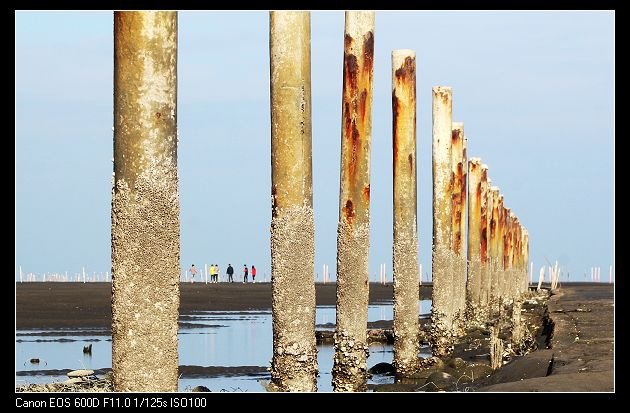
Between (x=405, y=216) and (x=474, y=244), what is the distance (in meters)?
11.9

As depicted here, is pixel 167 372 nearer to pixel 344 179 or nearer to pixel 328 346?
pixel 344 179

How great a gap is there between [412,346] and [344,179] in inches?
103

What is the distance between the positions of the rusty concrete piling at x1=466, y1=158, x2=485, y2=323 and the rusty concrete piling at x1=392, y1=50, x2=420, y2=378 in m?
9.92

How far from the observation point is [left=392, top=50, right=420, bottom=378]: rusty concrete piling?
15.1m

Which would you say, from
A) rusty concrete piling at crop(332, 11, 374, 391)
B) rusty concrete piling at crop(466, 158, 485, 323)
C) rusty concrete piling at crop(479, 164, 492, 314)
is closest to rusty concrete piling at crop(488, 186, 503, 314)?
rusty concrete piling at crop(479, 164, 492, 314)

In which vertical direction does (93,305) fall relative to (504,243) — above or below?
below

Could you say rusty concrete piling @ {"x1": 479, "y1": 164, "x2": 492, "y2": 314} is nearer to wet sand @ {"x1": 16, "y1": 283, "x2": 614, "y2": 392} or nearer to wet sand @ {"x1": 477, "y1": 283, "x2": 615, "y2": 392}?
wet sand @ {"x1": 16, "y1": 283, "x2": 614, "y2": 392}

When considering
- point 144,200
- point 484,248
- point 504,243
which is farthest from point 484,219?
point 144,200

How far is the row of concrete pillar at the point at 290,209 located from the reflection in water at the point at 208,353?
1274 mm

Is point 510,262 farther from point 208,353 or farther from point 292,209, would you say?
point 292,209

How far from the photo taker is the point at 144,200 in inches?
319

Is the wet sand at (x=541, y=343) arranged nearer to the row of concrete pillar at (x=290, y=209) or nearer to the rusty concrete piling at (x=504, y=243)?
the row of concrete pillar at (x=290, y=209)

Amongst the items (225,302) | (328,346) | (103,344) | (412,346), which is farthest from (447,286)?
(225,302)
